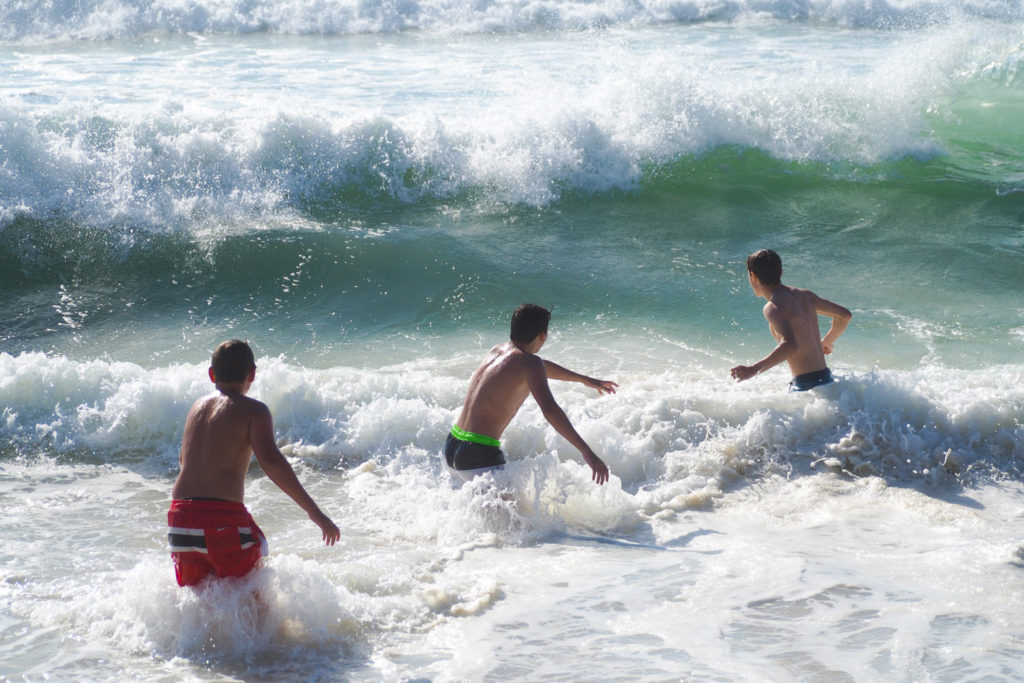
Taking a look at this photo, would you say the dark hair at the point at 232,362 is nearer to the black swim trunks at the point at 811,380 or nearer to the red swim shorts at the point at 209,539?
the red swim shorts at the point at 209,539

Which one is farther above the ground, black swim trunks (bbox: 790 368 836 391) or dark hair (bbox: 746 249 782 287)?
dark hair (bbox: 746 249 782 287)

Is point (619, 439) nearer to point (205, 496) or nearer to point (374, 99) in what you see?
point (205, 496)

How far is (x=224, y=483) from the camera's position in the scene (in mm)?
3805

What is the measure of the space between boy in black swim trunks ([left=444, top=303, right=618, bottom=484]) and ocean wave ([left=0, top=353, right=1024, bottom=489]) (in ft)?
2.87

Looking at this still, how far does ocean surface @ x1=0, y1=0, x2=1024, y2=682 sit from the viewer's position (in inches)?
153

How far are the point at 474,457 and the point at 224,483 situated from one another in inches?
59.8

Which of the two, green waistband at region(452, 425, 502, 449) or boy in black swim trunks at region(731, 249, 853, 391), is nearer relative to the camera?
green waistband at region(452, 425, 502, 449)

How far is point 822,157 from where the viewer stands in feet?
39.1

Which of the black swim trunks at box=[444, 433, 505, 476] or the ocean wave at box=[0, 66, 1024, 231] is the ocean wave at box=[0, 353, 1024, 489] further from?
the ocean wave at box=[0, 66, 1024, 231]

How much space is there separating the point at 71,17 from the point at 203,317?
1403cm

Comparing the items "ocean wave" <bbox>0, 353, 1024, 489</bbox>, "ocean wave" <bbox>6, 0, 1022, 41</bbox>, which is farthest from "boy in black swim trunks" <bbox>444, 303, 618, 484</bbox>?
"ocean wave" <bbox>6, 0, 1022, 41</bbox>

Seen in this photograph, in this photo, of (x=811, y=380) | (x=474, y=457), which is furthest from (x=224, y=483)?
(x=811, y=380)

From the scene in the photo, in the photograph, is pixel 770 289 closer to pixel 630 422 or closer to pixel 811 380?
pixel 811 380

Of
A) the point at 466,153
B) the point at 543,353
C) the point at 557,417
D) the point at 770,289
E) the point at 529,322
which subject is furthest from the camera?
the point at 466,153
